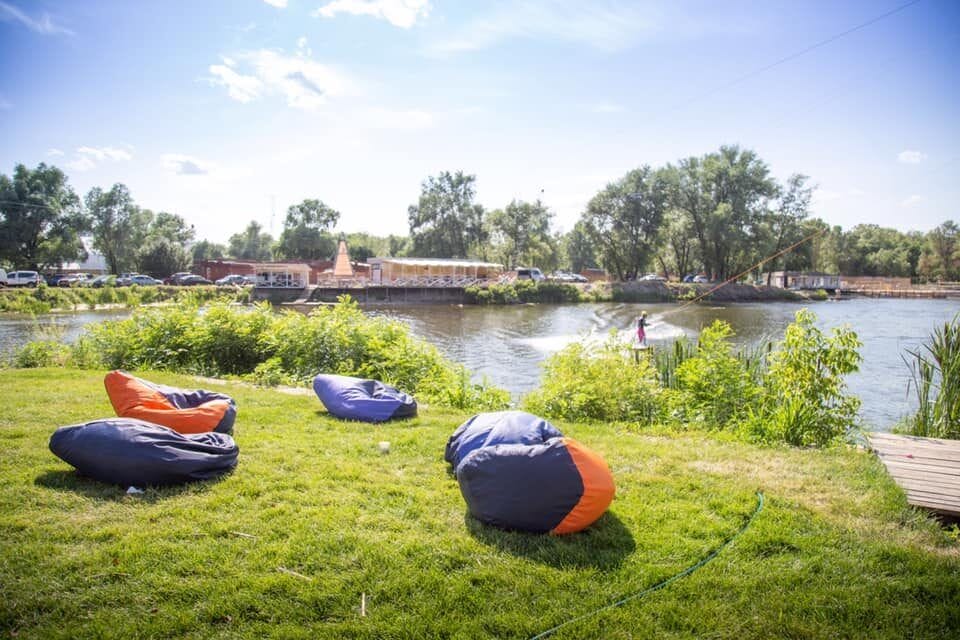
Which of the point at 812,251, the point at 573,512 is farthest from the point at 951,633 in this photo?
the point at 812,251

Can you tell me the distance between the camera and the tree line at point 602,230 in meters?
53.0

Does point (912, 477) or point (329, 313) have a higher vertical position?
point (329, 313)

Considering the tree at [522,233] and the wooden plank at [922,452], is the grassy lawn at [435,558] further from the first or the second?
the tree at [522,233]

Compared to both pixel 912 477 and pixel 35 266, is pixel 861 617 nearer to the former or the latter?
pixel 912 477

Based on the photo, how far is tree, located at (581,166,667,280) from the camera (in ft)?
193

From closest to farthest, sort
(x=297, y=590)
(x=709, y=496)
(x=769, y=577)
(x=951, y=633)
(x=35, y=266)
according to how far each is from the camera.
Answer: (x=951, y=633) < (x=297, y=590) < (x=769, y=577) < (x=709, y=496) < (x=35, y=266)

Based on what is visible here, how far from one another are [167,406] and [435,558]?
350 centimetres

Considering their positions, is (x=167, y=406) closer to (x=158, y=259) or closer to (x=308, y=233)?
(x=158, y=259)

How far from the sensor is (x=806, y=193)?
60844 mm

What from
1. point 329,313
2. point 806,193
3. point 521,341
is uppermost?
point 806,193

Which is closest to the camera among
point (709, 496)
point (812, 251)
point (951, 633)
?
point (951, 633)

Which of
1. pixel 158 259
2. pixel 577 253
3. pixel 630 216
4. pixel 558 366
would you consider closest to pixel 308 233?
pixel 158 259

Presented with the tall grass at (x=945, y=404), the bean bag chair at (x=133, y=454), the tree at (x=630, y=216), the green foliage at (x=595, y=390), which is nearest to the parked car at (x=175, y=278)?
the tree at (x=630, y=216)

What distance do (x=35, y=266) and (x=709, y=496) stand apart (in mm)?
65895
